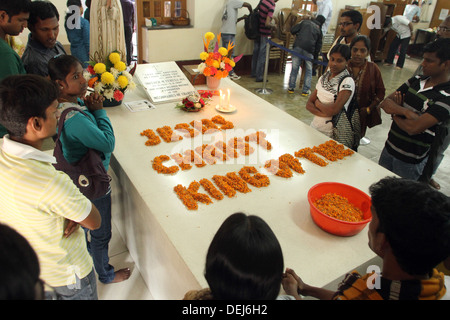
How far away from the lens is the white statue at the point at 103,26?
279cm

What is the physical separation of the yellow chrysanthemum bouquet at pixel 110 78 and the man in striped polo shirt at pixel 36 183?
1.43 meters

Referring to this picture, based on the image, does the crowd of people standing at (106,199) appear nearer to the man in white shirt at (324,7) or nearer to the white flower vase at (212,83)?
the white flower vase at (212,83)

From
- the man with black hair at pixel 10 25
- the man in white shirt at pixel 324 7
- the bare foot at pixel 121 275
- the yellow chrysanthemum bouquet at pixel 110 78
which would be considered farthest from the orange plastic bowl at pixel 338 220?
the man in white shirt at pixel 324 7

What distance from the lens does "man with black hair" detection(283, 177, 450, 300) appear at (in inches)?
36.6

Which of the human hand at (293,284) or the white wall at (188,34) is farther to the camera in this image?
the white wall at (188,34)

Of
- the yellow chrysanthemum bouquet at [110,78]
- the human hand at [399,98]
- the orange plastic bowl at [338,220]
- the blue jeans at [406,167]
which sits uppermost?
the human hand at [399,98]

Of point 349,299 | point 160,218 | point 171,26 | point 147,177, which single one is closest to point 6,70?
point 147,177

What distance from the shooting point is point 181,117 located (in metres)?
2.79

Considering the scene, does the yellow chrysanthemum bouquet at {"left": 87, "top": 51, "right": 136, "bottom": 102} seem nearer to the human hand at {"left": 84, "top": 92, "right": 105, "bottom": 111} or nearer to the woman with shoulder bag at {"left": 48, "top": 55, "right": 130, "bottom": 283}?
the woman with shoulder bag at {"left": 48, "top": 55, "right": 130, "bottom": 283}

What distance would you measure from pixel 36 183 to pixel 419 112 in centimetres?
222

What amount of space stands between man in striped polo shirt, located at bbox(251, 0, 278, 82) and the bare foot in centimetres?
463

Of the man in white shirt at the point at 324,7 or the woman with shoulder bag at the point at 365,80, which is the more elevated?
the man in white shirt at the point at 324,7

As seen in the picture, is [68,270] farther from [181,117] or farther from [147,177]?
[181,117]

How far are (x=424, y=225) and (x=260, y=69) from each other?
5739 mm
